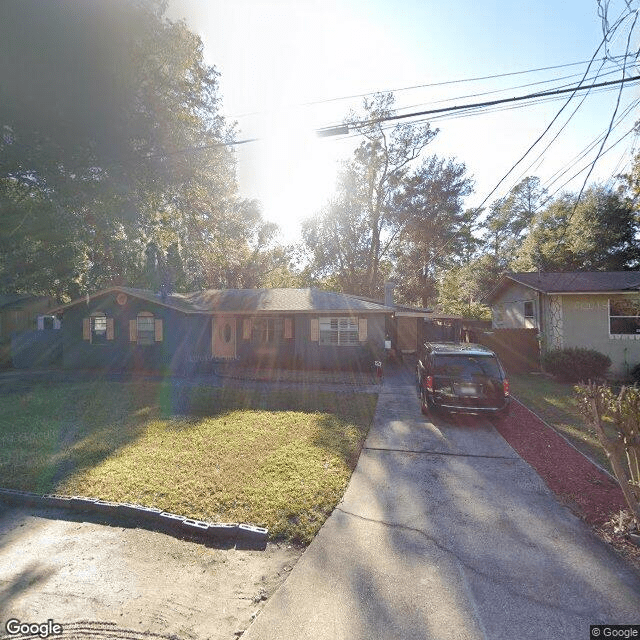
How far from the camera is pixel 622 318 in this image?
14305mm

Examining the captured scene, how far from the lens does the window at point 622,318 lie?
14.2m

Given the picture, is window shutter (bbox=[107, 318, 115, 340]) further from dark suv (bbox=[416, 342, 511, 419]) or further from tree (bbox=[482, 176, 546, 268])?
tree (bbox=[482, 176, 546, 268])

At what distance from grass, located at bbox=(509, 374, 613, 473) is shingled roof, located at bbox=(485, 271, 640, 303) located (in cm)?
365

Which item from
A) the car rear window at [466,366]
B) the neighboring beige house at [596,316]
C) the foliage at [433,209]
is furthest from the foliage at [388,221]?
the car rear window at [466,366]

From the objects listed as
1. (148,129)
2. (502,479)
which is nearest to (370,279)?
(148,129)

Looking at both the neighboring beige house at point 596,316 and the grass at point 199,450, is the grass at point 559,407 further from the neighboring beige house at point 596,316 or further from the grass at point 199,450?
the grass at point 199,450

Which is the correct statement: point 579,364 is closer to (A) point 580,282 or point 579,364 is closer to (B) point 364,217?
(A) point 580,282

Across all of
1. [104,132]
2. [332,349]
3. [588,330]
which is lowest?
[332,349]

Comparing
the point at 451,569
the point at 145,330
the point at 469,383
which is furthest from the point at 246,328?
the point at 451,569

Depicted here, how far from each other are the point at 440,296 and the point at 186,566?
36.7 m

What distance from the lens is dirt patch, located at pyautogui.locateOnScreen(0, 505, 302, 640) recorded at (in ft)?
9.70

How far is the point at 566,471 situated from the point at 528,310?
43.9ft

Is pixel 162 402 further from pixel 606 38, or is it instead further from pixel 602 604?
pixel 606 38

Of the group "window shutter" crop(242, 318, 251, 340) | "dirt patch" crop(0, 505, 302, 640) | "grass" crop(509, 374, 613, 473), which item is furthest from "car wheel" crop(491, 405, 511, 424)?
"window shutter" crop(242, 318, 251, 340)
